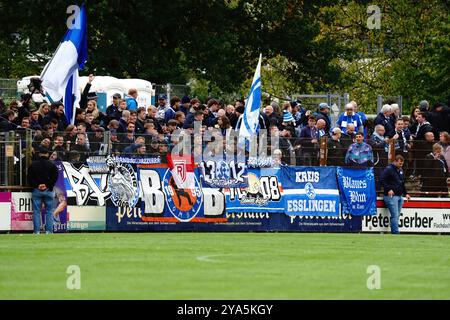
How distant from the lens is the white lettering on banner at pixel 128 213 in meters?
27.4

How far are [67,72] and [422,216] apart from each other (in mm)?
9169

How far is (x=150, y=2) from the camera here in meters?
46.8

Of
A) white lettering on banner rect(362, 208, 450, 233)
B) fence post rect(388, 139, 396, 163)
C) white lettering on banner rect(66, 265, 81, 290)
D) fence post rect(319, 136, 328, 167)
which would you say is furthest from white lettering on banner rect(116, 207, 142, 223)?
white lettering on banner rect(66, 265, 81, 290)

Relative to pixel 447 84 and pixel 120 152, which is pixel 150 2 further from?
pixel 120 152

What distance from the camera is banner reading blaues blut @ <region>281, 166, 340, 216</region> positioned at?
92.5 ft

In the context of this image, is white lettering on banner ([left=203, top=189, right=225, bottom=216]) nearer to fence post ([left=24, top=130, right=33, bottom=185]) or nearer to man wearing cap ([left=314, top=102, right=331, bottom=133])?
man wearing cap ([left=314, top=102, right=331, bottom=133])

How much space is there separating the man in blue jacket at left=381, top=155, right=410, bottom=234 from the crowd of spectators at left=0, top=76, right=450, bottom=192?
1.99ft

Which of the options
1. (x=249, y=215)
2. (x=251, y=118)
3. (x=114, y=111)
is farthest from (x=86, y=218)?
(x=251, y=118)

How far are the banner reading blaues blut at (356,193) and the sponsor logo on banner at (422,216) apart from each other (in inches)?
11.4

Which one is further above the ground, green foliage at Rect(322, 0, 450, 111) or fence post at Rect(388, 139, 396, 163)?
green foliage at Rect(322, 0, 450, 111)

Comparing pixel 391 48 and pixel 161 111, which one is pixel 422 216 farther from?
pixel 391 48

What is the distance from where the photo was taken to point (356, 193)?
2841 cm

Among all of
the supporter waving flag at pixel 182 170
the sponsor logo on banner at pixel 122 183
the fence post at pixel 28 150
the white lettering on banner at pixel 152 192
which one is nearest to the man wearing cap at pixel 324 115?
the supporter waving flag at pixel 182 170

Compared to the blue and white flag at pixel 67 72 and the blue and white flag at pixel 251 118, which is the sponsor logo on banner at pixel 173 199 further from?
the blue and white flag at pixel 67 72
